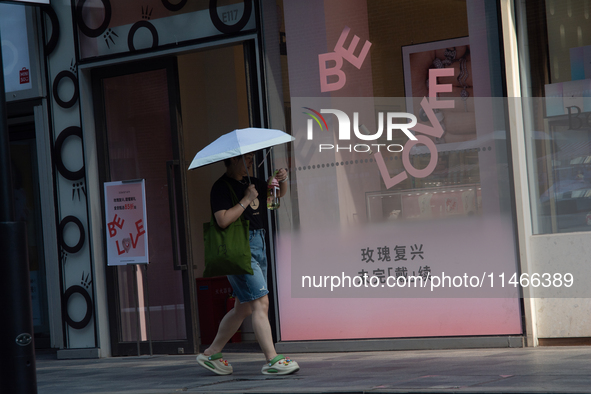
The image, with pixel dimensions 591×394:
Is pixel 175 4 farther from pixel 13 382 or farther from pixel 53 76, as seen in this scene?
pixel 13 382

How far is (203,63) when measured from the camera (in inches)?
403

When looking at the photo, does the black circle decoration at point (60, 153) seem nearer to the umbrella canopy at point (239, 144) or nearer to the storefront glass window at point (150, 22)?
the storefront glass window at point (150, 22)

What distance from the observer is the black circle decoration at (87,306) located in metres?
8.69

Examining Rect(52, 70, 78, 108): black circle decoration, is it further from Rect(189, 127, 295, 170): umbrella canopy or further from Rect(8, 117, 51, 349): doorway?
Rect(189, 127, 295, 170): umbrella canopy

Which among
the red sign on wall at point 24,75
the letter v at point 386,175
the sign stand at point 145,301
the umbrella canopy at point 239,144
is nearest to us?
the umbrella canopy at point 239,144

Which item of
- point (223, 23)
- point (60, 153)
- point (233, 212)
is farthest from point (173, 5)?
point (233, 212)

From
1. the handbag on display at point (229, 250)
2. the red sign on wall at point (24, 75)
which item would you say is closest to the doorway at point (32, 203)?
the red sign on wall at point (24, 75)

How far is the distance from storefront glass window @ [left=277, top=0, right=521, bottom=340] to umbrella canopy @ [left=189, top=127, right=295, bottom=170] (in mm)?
1642

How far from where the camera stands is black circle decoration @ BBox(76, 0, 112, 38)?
855 cm

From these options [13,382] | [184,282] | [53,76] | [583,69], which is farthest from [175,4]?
[13,382]

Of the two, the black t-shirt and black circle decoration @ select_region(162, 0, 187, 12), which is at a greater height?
black circle decoration @ select_region(162, 0, 187, 12)

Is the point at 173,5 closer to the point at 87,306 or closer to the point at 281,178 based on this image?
the point at 281,178

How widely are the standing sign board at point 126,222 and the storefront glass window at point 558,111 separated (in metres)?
3.98

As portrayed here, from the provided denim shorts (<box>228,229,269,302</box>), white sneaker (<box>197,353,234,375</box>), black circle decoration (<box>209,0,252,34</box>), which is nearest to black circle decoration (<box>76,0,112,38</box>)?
Result: black circle decoration (<box>209,0,252,34</box>)
